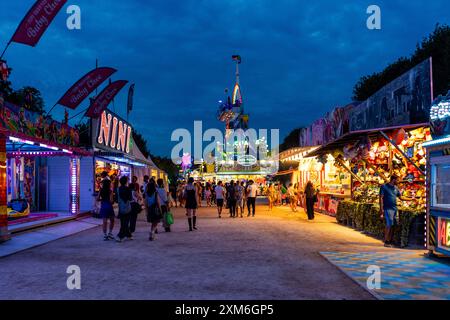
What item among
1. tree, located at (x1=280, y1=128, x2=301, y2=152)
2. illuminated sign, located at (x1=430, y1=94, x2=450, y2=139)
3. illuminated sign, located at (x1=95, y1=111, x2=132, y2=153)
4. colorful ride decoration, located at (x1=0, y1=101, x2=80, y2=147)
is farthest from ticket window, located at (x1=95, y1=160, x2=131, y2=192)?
tree, located at (x1=280, y1=128, x2=301, y2=152)

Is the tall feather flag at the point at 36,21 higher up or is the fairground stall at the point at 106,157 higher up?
the tall feather flag at the point at 36,21

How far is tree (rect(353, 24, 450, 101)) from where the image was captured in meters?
36.7

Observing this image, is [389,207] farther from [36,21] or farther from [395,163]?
[36,21]

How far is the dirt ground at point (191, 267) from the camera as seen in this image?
650 centimetres

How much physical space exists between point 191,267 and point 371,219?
677 cm

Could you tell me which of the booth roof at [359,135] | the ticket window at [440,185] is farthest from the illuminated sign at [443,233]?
the booth roof at [359,135]

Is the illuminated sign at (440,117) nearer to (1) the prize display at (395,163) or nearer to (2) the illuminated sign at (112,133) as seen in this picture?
(1) the prize display at (395,163)

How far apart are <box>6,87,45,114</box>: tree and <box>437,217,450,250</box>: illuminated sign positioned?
499 inches

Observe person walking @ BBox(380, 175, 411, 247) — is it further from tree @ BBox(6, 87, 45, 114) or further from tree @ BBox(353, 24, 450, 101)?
tree @ BBox(353, 24, 450, 101)

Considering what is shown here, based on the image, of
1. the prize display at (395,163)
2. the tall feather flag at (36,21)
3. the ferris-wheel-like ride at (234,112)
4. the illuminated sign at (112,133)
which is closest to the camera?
the tall feather flag at (36,21)

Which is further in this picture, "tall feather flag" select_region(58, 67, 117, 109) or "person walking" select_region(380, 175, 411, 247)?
"tall feather flag" select_region(58, 67, 117, 109)

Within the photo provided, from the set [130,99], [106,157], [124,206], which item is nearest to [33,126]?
[124,206]

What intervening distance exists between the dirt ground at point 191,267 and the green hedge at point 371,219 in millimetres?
419
